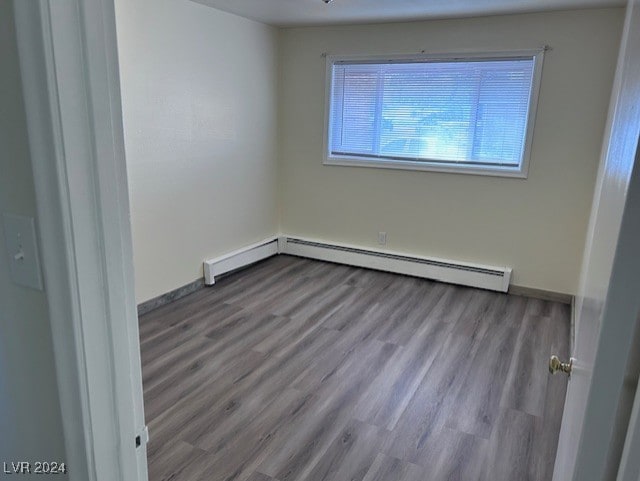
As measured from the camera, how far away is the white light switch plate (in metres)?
0.72

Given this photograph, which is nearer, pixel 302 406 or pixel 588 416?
pixel 588 416

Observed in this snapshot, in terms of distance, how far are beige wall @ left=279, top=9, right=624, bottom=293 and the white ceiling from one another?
0.54ft

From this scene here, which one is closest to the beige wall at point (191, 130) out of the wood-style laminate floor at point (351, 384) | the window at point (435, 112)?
the wood-style laminate floor at point (351, 384)

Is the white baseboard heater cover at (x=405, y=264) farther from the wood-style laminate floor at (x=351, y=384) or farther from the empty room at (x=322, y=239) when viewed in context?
the wood-style laminate floor at (x=351, y=384)

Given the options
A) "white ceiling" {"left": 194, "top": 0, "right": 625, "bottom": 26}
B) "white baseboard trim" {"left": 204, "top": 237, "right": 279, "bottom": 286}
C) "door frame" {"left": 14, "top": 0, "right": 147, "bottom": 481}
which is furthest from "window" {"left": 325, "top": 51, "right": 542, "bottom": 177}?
"door frame" {"left": 14, "top": 0, "right": 147, "bottom": 481}

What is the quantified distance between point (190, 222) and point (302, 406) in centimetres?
193

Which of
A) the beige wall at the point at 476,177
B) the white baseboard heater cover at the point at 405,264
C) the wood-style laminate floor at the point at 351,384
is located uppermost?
the beige wall at the point at 476,177

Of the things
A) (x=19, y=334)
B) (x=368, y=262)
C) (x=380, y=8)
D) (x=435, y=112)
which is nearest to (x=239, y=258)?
(x=368, y=262)

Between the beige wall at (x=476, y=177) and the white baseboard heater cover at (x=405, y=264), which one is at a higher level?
the beige wall at (x=476, y=177)

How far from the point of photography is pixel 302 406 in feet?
7.96

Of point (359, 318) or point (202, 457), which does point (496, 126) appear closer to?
point (359, 318)

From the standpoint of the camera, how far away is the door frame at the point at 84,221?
0.63 meters

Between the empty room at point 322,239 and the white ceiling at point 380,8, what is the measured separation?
0.14ft

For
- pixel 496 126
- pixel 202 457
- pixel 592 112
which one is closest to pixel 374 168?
pixel 496 126
